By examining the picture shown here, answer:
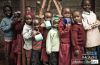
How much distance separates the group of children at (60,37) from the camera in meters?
6.89

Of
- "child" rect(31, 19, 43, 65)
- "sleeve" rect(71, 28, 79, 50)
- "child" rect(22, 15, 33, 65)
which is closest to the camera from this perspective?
"sleeve" rect(71, 28, 79, 50)

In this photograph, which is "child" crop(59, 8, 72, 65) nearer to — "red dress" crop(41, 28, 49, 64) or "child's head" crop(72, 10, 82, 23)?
"child's head" crop(72, 10, 82, 23)

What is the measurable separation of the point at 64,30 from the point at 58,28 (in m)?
0.11

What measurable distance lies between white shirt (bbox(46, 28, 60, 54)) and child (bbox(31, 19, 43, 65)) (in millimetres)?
149

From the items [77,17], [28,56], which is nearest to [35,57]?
[28,56]

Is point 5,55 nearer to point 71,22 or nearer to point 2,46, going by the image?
point 2,46

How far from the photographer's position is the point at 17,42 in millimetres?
7340

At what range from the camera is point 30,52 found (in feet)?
23.3

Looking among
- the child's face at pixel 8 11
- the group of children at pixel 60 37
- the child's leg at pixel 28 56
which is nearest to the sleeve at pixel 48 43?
the group of children at pixel 60 37

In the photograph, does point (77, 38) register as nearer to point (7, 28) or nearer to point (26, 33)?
point (26, 33)

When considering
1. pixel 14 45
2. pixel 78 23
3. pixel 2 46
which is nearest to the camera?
pixel 78 23

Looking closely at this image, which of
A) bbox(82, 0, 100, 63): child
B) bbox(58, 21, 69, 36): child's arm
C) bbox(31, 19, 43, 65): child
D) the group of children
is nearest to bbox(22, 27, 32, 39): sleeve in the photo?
the group of children

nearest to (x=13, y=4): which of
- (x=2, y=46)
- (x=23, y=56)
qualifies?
(x=2, y=46)

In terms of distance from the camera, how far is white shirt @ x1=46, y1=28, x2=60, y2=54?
6.92 metres
